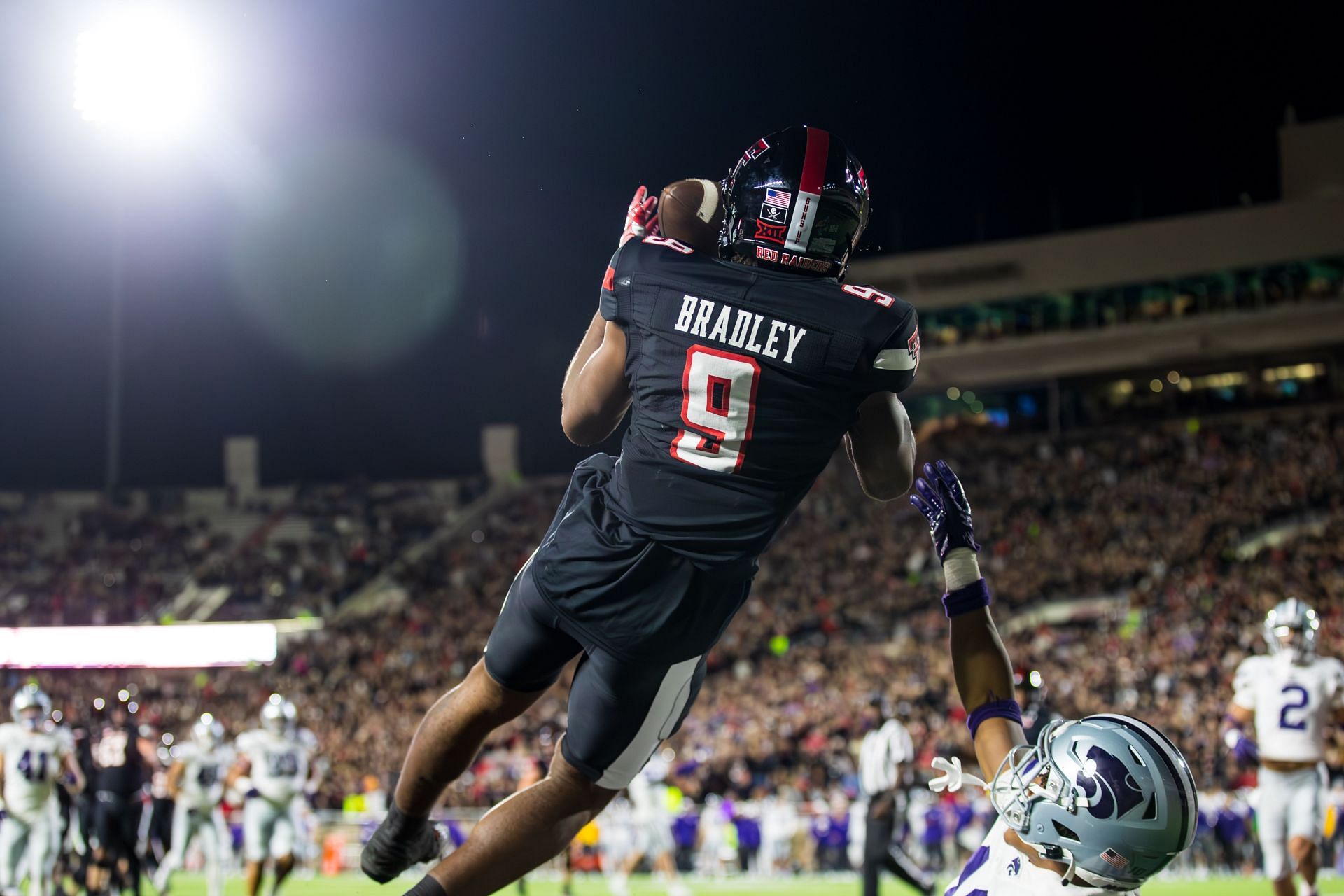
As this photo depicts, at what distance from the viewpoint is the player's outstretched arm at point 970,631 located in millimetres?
3176

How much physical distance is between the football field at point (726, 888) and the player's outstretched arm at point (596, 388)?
789 cm

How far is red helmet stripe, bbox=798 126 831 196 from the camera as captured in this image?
2.99m

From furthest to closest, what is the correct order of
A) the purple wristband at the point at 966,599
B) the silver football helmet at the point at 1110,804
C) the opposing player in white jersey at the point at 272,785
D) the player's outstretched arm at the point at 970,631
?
the opposing player in white jersey at the point at 272,785 → the purple wristband at the point at 966,599 → the player's outstretched arm at the point at 970,631 → the silver football helmet at the point at 1110,804

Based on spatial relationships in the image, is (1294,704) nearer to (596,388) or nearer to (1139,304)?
(596,388)

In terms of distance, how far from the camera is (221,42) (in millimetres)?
6891

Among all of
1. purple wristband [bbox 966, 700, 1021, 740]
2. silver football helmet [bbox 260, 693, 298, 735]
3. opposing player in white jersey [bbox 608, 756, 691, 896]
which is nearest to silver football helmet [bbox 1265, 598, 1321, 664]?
purple wristband [bbox 966, 700, 1021, 740]

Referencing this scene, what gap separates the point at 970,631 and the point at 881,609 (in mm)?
21511

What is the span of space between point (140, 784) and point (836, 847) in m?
8.75

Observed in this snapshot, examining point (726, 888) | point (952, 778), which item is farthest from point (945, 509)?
point (726, 888)

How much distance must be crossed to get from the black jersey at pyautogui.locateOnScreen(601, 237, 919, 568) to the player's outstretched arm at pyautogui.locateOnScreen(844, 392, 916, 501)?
0.20ft

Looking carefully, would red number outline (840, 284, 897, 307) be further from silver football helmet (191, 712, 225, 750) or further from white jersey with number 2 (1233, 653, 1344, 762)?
silver football helmet (191, 712, 225, 750)

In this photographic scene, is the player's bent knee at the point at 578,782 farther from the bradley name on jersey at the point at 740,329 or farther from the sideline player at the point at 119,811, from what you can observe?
the sideline player at the point at 119,811

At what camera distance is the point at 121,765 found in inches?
443

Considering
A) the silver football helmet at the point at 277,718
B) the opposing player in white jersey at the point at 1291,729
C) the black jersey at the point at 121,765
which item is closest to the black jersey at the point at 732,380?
the opposing player in white jersey at the point at 1291,729
